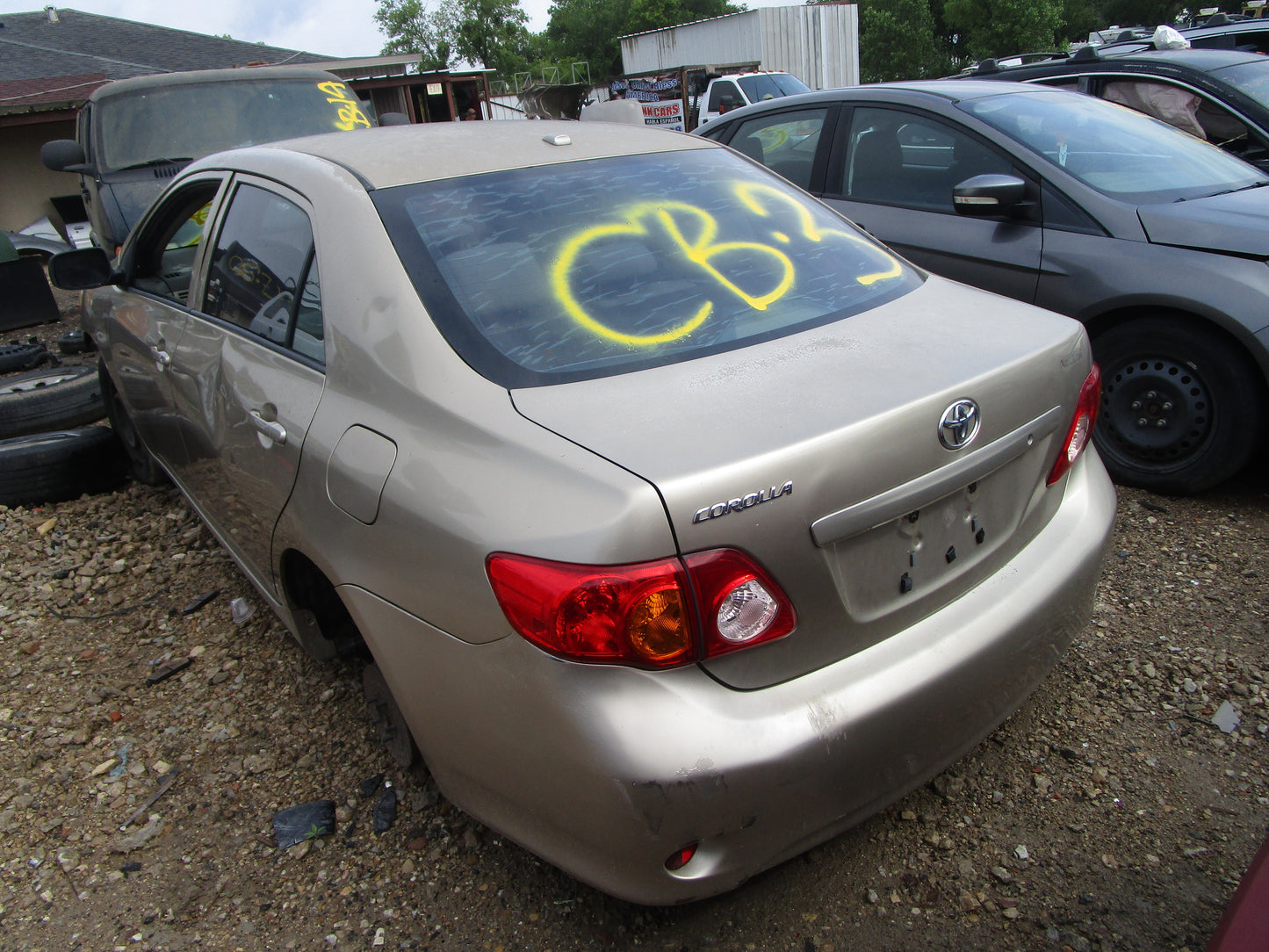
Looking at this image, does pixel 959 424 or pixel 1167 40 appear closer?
pixel 959 424

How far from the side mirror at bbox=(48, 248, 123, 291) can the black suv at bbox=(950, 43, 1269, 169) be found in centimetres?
572

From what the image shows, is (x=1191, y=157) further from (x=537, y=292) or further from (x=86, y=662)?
(x=86, y=662)

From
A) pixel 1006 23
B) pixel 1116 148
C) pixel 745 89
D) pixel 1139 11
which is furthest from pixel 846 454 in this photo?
pixel 1139 11

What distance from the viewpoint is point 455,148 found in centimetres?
242

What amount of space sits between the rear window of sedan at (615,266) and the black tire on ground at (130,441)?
2881mm

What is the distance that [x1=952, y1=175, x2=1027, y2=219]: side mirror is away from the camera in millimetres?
3707

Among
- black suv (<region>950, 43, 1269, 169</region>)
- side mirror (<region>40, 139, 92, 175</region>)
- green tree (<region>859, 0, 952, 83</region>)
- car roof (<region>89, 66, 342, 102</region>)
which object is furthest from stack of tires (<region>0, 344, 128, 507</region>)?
green tree (<region>859, 0, 952, 83</region>)

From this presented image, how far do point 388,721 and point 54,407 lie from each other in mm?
3573

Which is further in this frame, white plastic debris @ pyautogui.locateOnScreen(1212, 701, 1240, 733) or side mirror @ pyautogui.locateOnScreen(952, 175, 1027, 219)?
side mirror @ pyautogui.locateOnScreen(952, 175, 1027, 219)

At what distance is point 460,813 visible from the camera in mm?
2309

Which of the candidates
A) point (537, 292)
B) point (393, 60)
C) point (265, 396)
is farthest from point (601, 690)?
point (393, 60)

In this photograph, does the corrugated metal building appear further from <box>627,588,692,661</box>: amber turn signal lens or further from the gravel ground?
<box>627,588,692,661</box>: amber turn signal lens

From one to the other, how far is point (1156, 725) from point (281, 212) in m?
2.79

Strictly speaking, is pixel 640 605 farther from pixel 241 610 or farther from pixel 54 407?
pixel 54 407
